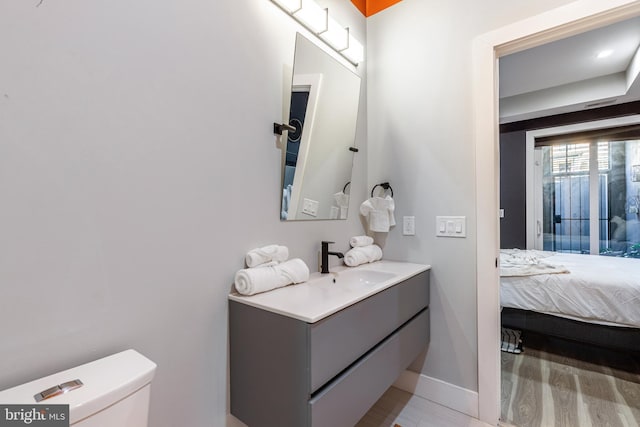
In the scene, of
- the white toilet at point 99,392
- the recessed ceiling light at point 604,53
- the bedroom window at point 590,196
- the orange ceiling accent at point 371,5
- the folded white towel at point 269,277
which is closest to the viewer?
the white toilet at point 99,392

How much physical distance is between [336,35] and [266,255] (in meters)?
1.37

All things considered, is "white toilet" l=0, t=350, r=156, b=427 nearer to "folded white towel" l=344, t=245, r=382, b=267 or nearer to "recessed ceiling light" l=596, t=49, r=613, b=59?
"folded white towel" l=344, t=245, r=382, b=267

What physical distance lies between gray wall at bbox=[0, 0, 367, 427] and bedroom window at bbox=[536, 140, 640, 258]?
15.1 ft

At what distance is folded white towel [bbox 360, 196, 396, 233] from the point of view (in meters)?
1.96

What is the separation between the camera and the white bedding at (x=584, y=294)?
2096 mm

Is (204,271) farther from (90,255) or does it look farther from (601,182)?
(601,182)

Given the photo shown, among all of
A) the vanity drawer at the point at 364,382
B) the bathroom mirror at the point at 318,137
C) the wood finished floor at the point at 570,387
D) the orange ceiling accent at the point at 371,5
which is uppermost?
the orange ceiling accent at the point at 371,5

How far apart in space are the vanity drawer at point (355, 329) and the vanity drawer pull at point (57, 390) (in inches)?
24.2

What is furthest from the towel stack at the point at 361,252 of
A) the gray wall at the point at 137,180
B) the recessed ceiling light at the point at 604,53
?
the recessed ceiling light at the point at 604,53

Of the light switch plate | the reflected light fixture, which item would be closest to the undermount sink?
the light switch plate

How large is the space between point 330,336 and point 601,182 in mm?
4765

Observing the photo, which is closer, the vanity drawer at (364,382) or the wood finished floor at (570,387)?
the vanity drawer at (364,382)

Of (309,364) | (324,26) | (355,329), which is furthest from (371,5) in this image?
(309,364)

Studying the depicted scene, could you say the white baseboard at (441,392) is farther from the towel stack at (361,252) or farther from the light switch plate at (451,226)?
the light switch plate at (451,226)
